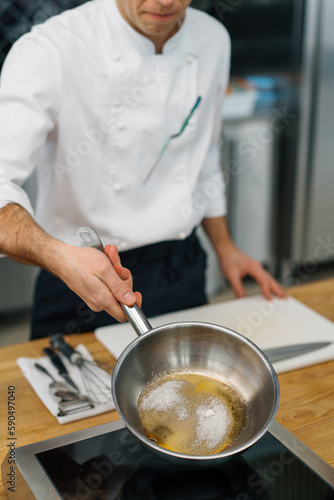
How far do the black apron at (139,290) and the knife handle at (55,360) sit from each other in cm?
23

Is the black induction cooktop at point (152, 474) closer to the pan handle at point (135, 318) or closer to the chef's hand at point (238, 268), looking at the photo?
the pan handle at point (135, 318)

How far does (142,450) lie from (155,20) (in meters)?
0.77

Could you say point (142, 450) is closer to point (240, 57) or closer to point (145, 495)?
point (145, 495)

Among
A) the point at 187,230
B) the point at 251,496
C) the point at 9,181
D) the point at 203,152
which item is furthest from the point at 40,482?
the point at 203,152

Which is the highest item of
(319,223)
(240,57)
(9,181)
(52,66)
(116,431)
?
(52,66)

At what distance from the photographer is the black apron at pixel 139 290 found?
1.33m

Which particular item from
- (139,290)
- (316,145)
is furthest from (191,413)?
(316,145)

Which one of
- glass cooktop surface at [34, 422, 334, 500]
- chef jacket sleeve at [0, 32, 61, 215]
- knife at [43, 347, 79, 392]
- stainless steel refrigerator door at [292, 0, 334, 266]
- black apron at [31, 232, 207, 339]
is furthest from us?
stainless steel refrigerator door at [292, 0, 334, 266]

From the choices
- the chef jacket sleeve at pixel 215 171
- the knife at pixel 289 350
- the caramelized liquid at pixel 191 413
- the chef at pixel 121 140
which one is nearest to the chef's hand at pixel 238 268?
the chef at pixel 121 140

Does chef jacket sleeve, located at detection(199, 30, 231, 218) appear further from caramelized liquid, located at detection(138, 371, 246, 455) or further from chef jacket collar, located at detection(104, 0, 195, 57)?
caramelized liquid, located at detection(138, 371, 246, 455)

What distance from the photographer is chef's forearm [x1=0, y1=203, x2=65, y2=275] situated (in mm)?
944

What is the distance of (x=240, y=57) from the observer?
284 centimetres

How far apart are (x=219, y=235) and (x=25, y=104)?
61 cm

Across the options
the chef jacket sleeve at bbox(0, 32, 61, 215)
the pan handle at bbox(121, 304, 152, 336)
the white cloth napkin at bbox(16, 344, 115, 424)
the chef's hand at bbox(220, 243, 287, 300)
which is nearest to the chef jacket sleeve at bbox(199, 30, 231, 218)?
the chef's hand at bbox(220, 243, 287, 300)
